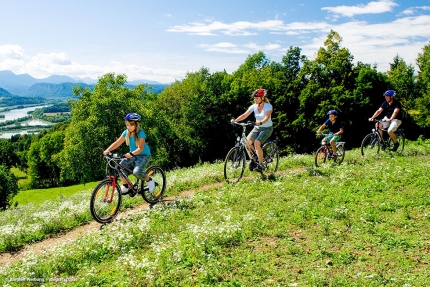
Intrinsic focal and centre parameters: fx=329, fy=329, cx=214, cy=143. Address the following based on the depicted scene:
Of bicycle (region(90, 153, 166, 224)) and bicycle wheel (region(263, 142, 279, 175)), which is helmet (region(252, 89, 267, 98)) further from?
bicycle (region(90, 153, 166, 224))

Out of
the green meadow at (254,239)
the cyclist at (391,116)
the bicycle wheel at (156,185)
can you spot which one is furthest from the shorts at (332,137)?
the bicycle wheel at (156,185)

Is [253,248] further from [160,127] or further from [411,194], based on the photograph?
[160,127]

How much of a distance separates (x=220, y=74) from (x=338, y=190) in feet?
185

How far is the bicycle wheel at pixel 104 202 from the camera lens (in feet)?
30.3

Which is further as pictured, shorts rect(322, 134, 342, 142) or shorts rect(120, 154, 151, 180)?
shorts rect(322, 134, 342, 142)

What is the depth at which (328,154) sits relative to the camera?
15117 millimetres

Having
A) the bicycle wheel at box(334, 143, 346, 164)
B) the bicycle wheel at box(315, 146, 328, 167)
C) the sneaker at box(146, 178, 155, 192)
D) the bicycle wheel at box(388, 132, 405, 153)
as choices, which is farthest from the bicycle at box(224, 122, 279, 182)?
the bicycle wheel at box(388, 132, 405, 153)

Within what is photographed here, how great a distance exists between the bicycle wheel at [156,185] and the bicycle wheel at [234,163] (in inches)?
102

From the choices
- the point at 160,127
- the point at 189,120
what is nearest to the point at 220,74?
the point at 189,120

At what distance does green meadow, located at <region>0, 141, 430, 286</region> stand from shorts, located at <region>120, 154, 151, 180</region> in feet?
3.66

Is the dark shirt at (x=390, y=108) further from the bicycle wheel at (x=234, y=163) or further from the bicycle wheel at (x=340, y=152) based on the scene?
the bicycle wheel at (x=234, y=163)

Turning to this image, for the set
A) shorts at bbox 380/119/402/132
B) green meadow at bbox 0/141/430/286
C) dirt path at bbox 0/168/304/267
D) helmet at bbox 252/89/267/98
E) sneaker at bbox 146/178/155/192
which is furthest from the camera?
shorts at bbox 380/119/402/132

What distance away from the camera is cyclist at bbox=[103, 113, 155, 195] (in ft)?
32.0

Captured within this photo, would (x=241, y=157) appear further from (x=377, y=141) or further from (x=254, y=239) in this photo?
(x=377, y=141)
